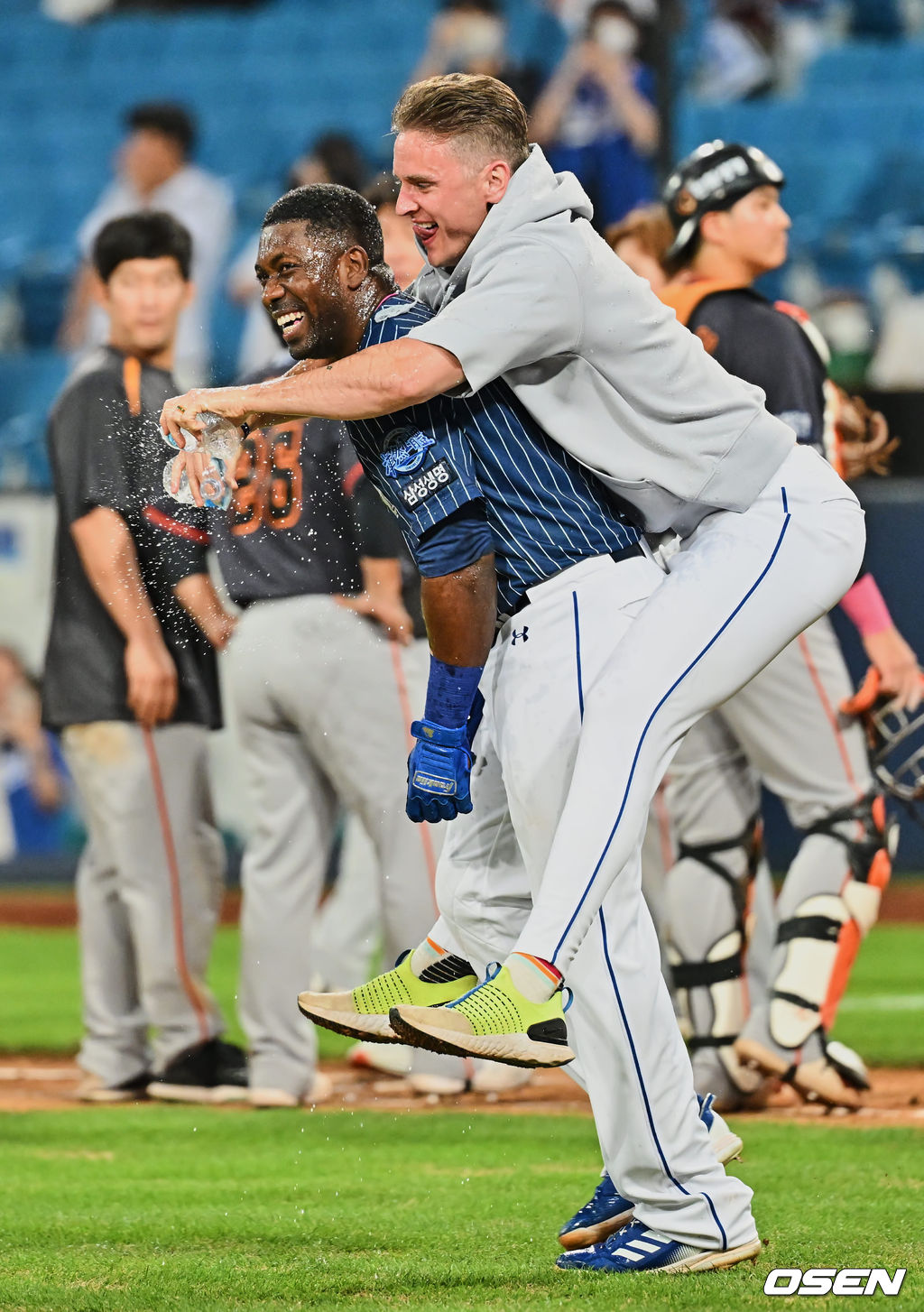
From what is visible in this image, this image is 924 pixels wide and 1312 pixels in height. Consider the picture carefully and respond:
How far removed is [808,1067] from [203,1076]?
170 centimetres

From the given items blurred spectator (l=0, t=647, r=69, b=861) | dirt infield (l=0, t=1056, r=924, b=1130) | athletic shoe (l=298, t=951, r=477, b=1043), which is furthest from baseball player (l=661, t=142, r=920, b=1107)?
blurred spectator (l=0, t=647, r=69, b=861)

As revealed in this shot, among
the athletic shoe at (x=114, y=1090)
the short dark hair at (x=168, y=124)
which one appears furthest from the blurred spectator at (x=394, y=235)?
the short dark hair at (x=168, y=124)

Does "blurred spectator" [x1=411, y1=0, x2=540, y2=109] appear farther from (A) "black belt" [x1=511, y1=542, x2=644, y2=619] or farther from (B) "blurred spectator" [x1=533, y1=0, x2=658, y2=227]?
(A) "black belt" [x1=511, y1=542, x2=644, y2=619]

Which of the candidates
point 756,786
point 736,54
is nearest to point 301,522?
point 756,786

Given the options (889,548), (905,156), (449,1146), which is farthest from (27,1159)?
(905,156)

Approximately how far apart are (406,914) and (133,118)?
33.0 ft

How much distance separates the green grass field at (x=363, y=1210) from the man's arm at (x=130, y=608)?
A: 3.69 feet

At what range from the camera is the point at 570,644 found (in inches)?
124

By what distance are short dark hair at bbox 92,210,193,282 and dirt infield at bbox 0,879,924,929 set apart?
4970 millimetres

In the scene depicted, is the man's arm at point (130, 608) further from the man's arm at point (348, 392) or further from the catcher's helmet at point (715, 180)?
the man's arm at point (348, 392)

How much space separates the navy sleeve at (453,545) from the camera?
312cm

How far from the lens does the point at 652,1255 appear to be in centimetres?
318

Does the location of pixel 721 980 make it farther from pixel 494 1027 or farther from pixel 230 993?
pixel 230 993

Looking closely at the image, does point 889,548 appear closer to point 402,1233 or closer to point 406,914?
point 406,914
